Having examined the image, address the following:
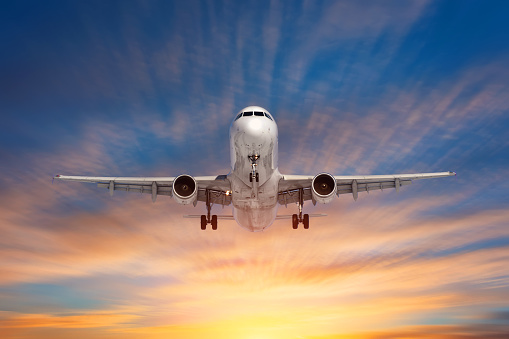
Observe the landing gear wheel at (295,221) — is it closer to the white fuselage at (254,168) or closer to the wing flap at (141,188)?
the white fuselage at (254,168)

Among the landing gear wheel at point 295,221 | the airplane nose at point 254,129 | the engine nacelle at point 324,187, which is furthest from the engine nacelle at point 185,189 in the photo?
the landing gear wheel at point 295,221

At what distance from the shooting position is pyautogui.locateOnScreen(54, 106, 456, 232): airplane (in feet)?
86.6

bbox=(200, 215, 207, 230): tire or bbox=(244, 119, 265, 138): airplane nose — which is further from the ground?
bbox=(244, 119, 265, 138): airplane nose

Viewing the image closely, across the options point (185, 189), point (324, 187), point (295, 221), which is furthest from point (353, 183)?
point (185, 189)

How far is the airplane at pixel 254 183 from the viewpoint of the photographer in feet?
86.6

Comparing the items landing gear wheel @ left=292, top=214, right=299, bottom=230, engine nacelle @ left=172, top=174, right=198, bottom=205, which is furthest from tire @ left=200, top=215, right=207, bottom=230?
landing gear wheel @ left=292, top=214, right=299, bottom=230

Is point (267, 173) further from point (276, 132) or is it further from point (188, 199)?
point (188, 199)

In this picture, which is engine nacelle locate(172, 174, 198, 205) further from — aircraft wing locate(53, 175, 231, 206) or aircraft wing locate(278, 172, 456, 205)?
aircraft wing locate(278, 172, 456, 205)

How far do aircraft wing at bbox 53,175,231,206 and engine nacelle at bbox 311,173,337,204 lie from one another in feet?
20.2

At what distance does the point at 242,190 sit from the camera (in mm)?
31172

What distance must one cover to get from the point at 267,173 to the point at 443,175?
13266mm

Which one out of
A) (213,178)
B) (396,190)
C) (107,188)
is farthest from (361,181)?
(107,188)

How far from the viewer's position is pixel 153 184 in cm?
3328

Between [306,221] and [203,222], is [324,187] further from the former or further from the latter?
[203,222]
